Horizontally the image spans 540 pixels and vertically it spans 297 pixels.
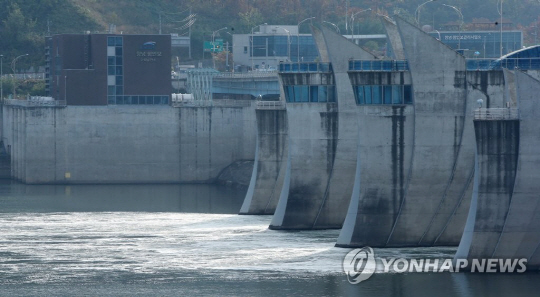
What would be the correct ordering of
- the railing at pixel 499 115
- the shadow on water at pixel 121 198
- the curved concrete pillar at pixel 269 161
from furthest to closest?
the shadow on water at pixel 121 198, the curved concrete pillar at pixel 269 161, the railing at pixel 499 115

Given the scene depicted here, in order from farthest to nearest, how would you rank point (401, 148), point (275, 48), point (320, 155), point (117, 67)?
1. point (275, 48)
2. point (117, 67)
3. point (320, 155)
4. point (401, 148)

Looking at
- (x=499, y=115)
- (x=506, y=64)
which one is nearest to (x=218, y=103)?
(x=506, y=64)

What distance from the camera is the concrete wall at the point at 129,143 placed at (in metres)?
136

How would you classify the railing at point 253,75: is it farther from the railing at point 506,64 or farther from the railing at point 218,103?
the railing at point 506,64

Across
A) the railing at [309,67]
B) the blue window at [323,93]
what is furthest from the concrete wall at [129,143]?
the blue window at [323,93]

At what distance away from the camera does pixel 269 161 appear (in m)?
103

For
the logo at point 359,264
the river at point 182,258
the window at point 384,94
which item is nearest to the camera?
the river at point 182,258

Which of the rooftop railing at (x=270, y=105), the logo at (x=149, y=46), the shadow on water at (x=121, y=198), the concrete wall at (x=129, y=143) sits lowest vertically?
the shadow on water at (x=121, y=198)

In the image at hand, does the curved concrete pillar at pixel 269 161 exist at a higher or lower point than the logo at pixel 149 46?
lower

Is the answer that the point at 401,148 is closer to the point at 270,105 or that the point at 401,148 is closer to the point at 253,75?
the point at 270,105

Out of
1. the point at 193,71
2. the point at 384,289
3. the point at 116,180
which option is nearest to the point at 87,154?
the point at 116,180

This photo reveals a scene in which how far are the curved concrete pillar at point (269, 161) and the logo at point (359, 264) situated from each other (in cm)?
2603

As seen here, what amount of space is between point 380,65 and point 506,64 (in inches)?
309

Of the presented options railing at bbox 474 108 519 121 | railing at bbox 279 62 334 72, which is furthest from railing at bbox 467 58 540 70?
railing at bbox 279 62 334 72
